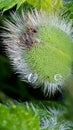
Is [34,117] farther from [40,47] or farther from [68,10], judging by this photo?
[68,10]

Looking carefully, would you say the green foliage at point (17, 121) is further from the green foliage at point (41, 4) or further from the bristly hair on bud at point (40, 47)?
the green foliage at point (41, 4)

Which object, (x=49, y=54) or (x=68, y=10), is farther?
(x=68, y=10)

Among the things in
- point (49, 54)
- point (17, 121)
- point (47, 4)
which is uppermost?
point (47, 4)

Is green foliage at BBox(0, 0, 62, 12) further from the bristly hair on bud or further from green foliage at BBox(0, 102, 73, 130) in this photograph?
green foliage at BBox(0, 102, 73, 130)

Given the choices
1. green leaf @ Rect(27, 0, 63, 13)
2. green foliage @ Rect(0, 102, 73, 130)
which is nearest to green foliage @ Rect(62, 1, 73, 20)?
green leaf @ Rect(27, 0, 63, 13)

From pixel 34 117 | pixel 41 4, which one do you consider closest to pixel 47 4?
pixel 41 4

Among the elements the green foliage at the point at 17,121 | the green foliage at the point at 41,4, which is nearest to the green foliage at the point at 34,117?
the green foliage at the point at 17,121

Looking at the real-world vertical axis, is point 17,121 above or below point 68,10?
below

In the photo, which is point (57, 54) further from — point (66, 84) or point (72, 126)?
point (72, 126)
